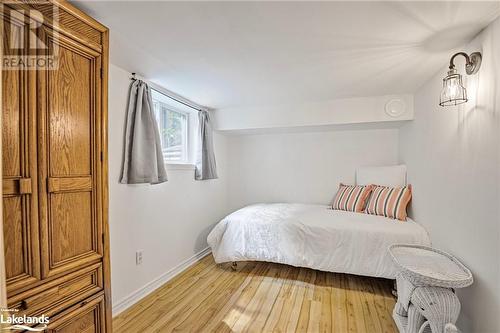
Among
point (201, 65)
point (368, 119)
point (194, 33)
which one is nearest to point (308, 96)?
point (368, 119)

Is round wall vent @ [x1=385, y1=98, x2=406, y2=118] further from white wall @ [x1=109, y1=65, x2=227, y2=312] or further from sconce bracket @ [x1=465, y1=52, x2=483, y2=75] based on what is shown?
white wall @ [x1=109, y1=65, x2=227, y2=312]

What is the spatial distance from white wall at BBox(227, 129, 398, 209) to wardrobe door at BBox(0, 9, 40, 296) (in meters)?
3.29

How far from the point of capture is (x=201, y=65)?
2.09 metres

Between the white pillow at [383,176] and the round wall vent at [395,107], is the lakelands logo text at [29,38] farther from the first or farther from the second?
the white pillow at [383,176]

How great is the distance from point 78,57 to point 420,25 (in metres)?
1.95

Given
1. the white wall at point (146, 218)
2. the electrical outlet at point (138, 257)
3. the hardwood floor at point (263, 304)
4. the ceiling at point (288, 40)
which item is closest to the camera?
the ceiling at point (288, 40)

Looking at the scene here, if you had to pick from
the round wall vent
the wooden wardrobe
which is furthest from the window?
the round wall vent

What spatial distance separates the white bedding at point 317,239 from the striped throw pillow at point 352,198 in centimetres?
17

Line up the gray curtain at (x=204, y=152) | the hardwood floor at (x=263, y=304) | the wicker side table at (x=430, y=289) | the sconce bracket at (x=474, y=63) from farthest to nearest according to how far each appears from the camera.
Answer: the gray curtain at (x=204, y=152) < the hardwood floor at (x=263, y=304) < the sconce bracket at (x=474, y=63) < the wicker side table at (x=430, y=289)

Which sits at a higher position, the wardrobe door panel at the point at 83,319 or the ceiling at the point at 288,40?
Result: the ceiling at the point at 288,40

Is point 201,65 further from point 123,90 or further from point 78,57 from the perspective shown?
point 78,57

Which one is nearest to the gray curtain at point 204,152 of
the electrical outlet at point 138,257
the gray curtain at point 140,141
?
the gray curtain at point 140,141

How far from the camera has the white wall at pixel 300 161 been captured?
12.0ft

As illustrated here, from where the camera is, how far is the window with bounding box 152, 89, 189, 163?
2.85 m
